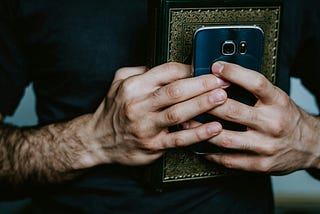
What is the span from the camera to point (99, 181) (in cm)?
84

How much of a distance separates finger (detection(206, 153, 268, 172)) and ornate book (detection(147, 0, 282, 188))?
45mm

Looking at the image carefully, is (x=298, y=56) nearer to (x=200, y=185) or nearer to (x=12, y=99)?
(x=200, y=185)

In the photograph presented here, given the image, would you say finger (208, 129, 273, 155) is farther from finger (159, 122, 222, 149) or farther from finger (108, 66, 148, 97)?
finger (108, 66, 148, 97)

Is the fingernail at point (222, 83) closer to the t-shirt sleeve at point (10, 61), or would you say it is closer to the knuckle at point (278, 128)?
the knuckle at point (278, 128)

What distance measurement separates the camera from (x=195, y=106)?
0.64 metres

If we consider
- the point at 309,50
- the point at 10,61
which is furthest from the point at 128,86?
the point at 309,50

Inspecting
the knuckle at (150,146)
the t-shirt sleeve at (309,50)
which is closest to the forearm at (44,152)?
the knuckle at (150,146)

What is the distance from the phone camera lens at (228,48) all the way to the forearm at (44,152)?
219 millimetres

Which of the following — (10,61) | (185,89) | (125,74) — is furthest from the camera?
(10,61)

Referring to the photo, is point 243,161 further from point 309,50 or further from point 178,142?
point 309,50

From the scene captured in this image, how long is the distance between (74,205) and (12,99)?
19 centimetres

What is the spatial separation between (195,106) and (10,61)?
35 cm

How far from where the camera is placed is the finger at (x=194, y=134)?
2.15ft

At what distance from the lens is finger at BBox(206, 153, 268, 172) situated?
0.72 metres
